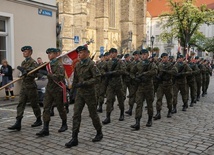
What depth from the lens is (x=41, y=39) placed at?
14039 mm

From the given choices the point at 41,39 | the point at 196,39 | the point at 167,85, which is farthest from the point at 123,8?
the point at 167,85

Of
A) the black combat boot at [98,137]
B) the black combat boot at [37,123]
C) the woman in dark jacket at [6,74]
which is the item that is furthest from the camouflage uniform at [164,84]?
the woman in dark jacket at [6,74]

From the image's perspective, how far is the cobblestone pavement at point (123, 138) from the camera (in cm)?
532

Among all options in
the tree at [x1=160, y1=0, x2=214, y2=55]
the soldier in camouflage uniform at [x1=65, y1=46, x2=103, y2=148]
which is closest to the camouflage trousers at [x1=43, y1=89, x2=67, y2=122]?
the soldier in camouflage uniform at [x1=65, y1=46, x2=103, y2=148]

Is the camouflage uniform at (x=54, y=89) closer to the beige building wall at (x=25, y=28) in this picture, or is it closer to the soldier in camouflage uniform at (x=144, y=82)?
the soldier in camouflage uniform at (x=144, y=82)

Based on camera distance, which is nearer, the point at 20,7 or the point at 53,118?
the point at 53,118

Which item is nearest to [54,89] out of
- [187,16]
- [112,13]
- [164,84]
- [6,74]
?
[164,84]

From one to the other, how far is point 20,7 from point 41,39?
188cm

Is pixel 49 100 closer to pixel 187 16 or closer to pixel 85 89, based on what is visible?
pixel 85 89

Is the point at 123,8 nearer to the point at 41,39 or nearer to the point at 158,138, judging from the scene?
the point at 41,39

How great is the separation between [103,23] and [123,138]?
133ft

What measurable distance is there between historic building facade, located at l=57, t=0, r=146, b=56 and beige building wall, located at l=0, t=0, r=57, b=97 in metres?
21.1

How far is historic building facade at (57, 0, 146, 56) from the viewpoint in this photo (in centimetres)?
3962

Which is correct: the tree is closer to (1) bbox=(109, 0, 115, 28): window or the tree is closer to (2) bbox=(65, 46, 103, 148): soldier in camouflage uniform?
(1) bbox=(109, 0, 115, 28): window
